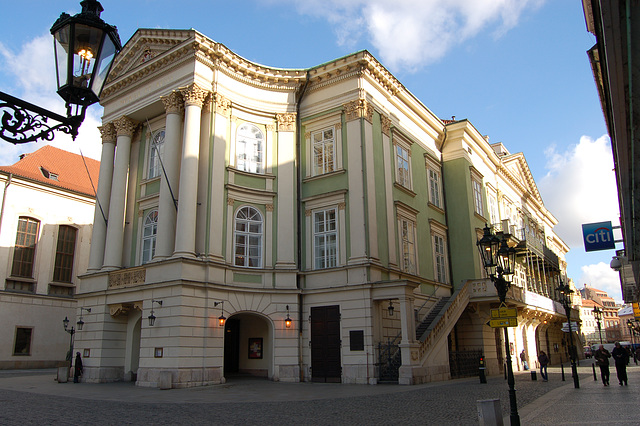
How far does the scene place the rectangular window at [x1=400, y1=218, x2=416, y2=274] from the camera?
26017 millimetres

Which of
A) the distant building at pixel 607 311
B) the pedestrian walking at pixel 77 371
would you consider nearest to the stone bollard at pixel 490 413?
the pedestrian walking at pixel 77 371

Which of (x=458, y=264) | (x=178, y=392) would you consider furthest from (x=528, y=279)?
(x=178, y=392)

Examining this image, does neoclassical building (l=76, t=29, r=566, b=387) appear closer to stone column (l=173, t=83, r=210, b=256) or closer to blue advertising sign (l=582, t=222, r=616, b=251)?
stone column (l=173, t=83, r=210, b=256)

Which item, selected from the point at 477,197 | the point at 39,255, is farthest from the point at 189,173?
the point at 39,255

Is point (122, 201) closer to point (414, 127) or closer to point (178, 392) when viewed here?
point (178, 392)

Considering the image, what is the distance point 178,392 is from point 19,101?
605 inches

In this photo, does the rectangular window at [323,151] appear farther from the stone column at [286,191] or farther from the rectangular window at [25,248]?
the rectangular window at [25,248]

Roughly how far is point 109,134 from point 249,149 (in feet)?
26.0

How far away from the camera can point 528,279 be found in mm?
42844

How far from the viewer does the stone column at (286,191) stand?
79.7 feet

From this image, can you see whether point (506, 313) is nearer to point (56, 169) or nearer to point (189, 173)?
point (189, 173)

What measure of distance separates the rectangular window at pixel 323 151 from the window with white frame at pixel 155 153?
7.44 metres

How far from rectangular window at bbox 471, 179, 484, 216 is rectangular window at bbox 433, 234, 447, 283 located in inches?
149

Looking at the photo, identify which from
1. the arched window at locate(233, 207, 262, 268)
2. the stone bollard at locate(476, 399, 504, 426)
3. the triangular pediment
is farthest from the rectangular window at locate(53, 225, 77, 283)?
the stone bollard at locate(476, 399, 504, 426)
